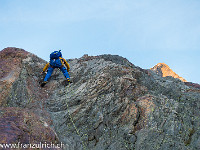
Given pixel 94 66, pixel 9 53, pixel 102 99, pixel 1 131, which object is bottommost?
pixel 1 131

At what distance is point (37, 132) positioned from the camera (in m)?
7.85

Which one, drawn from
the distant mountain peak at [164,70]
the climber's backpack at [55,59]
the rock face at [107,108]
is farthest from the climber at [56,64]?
the distant mountain peak at [164,70]

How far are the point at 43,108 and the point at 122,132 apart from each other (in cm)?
512

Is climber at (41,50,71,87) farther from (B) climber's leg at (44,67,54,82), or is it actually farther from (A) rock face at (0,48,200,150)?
(A) rock face at (0,48,200,150)

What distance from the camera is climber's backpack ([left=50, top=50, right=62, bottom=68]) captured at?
46.1 ft

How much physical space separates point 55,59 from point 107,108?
5.99m

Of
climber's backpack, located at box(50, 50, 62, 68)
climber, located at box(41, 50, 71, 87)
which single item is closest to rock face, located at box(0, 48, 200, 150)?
climber, located at box(41, 50, 71, 87)

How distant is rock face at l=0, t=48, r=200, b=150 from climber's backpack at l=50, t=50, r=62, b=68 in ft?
4.33

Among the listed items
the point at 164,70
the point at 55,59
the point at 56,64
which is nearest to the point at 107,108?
the point at 56,64

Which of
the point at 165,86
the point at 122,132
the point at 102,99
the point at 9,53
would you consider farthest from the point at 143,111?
the point at 9,53

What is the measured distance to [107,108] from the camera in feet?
36.6

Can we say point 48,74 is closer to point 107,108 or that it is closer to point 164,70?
point 107,108

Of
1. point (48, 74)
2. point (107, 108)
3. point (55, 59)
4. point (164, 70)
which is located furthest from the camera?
point (164, 70)

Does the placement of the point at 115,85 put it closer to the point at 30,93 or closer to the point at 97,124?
the point at 97,124
